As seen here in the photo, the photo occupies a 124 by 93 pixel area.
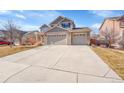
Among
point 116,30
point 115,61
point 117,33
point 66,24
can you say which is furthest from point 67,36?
point 115,61

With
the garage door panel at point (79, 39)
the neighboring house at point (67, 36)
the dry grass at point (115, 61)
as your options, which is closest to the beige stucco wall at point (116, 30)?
the neighboring house at point (67, 36)

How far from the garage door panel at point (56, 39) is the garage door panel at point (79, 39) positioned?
1646mm

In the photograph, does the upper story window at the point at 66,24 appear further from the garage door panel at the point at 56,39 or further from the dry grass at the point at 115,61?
the dry grass at the point at 115,61

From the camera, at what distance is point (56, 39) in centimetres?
2222

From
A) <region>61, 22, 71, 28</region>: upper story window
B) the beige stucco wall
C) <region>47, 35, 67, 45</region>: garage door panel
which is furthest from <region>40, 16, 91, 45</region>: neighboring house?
<region>61, 22, 71, 28</region>: upper story window

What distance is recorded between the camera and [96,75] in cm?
538

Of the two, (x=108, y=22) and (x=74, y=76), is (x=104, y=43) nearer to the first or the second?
(x=108, y=22)

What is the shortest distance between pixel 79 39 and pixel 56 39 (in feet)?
12.5

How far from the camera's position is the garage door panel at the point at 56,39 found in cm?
2197

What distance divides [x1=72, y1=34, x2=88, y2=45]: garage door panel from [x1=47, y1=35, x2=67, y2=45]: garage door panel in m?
1.65

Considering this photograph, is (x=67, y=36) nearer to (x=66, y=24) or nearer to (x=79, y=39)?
(x=79, y=39)
